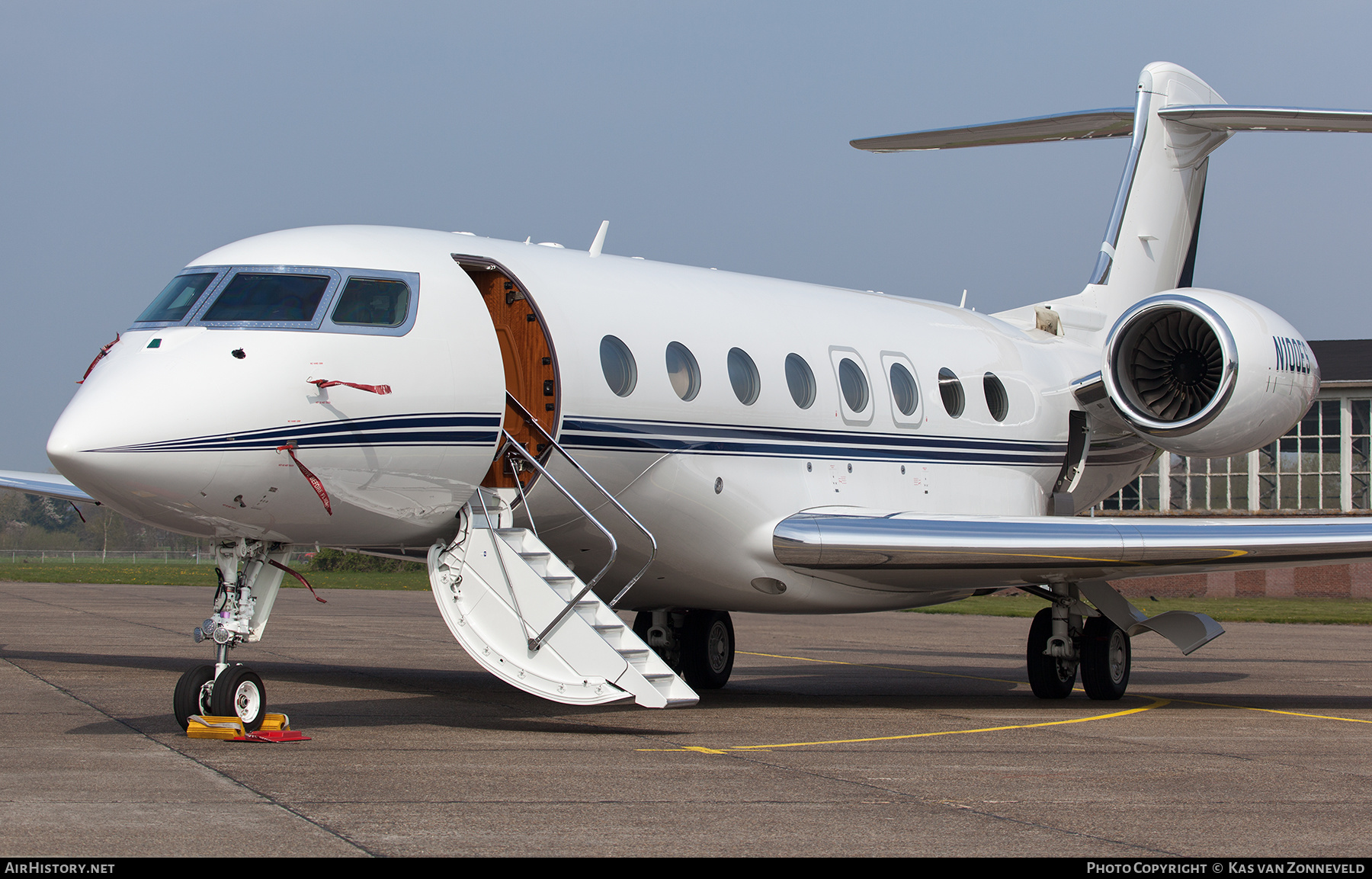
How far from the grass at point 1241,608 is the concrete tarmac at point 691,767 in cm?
1695

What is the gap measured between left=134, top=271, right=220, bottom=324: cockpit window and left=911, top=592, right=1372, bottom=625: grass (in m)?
25.6

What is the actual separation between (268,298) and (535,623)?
3.07 metres

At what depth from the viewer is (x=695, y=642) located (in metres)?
16.4

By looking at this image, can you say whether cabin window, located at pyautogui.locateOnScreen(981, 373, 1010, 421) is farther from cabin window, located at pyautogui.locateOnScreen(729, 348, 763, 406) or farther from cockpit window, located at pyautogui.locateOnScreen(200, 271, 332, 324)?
cockpit window, located at pyautogui.locateOnScreen(200, 271, 332, 324)

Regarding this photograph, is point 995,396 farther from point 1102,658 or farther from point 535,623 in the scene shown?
point 535,623

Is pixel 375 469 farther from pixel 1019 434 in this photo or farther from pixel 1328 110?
pixel 1328 110

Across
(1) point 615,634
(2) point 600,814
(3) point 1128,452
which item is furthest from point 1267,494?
(2) point 600,814

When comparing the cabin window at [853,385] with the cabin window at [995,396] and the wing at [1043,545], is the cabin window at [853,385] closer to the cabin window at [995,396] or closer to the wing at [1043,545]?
the wing at [1043,545]

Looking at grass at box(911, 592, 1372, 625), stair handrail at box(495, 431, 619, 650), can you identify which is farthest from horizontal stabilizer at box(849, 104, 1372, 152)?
grass at box(911, 592, 1372, 625)

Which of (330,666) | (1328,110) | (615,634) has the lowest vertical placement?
(330,666)

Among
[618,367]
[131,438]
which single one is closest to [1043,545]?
[618,367]

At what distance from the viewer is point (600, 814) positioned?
25.3 feet

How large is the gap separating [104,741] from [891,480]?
7.91 m

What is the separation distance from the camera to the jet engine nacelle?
15273 mm
